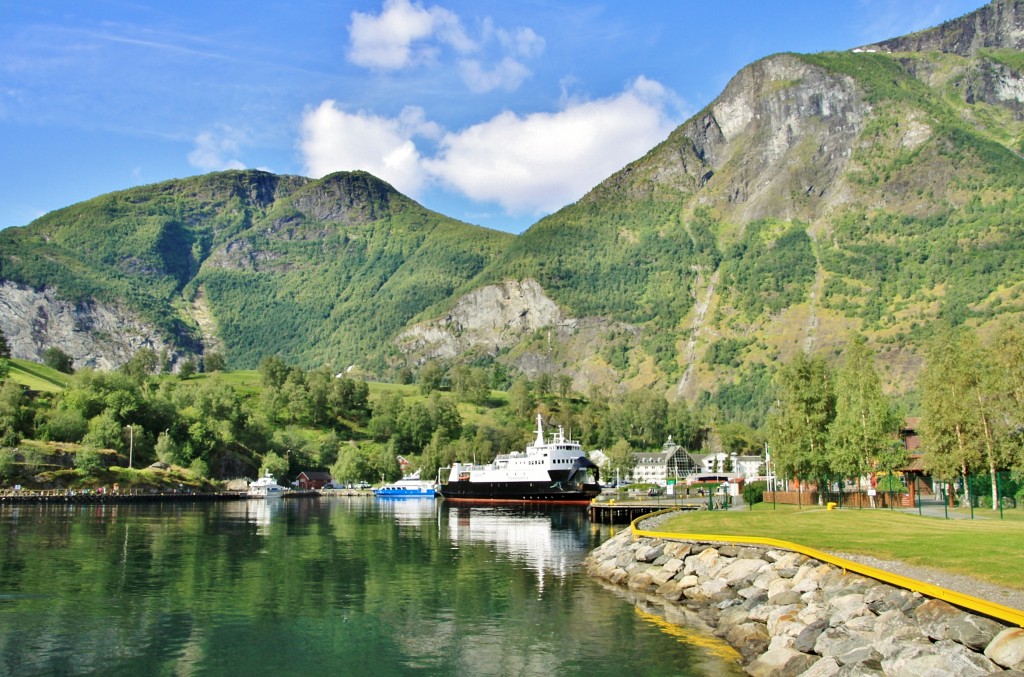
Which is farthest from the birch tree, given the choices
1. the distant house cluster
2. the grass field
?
the grass field

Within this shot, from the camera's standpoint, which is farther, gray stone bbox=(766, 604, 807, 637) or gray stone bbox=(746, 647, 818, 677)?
gray stone bbox=(766, 604, 807, 637)

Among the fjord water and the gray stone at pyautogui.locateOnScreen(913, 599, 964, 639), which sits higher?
the gray stone at pyautogui.locateOnScreen(913, 599, 964, 639)

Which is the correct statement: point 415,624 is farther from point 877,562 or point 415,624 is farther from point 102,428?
point 102,428

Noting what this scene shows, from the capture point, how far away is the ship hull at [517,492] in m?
129

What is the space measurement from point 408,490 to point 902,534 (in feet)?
457

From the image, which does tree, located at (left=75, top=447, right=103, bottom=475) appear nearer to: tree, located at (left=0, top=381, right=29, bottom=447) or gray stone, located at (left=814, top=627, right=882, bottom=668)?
tree, located at (left=0, top=381, right=29, bottom=447)

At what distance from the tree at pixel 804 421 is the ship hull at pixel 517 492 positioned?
Result: 59.7 m

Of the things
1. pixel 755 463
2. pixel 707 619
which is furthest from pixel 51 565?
pixel 755 463

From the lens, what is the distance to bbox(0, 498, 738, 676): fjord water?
23453 millimetres

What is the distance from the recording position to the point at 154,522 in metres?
74.9

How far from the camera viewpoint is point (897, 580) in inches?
898

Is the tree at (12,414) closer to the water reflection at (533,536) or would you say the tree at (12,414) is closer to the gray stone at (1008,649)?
the water reflection at (533,536)

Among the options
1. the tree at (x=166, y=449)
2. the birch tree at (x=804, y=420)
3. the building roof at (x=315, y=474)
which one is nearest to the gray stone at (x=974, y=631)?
the birch tree at (x=804, y=420)

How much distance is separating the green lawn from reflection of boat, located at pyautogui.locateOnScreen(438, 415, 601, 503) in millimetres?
78027
